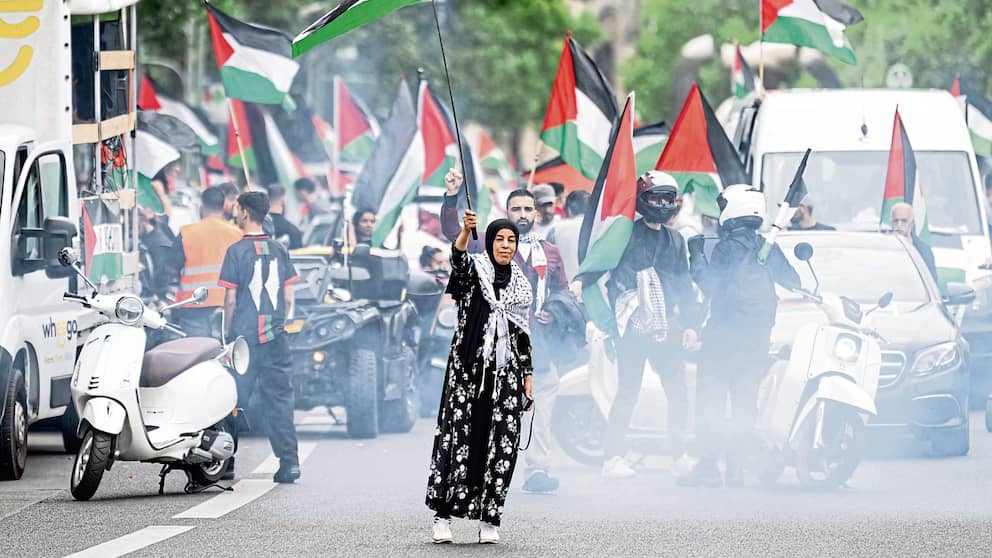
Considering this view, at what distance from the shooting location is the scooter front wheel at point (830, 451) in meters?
12.6

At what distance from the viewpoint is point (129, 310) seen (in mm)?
11867

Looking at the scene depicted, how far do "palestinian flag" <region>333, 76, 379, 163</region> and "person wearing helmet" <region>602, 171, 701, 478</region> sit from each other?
12954 millimetres

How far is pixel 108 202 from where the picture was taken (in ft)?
51.1

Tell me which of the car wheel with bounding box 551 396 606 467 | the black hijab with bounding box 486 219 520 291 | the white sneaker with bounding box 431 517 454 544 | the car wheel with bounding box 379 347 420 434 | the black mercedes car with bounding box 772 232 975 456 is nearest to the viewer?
the white sneaker with bounding box 431 517 454 544

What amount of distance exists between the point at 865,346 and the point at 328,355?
421 cm

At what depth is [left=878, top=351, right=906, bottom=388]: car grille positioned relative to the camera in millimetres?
14023

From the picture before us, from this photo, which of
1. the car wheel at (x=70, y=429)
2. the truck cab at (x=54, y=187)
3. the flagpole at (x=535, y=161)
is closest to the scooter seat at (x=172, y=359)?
the truck cab at (x=54, y=187)

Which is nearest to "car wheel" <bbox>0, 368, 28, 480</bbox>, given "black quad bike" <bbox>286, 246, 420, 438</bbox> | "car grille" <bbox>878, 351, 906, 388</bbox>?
"black quad bike" <bbox>286, 246, 420, 438</bbox>

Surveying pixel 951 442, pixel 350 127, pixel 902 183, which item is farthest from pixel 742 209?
pixel 350 127

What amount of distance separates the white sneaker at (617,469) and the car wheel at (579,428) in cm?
49

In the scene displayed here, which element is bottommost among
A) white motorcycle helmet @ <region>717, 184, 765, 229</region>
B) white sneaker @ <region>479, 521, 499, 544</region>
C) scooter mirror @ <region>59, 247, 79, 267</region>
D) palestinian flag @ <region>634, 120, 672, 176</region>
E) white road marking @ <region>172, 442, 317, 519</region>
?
white road marking @ <region>172, 442, 317, 519</region>

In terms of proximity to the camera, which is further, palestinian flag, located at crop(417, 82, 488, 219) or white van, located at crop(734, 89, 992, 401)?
palestinian flag, located at crop(417, 82, 488, 219)

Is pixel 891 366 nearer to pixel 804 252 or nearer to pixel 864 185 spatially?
pixel 804 252

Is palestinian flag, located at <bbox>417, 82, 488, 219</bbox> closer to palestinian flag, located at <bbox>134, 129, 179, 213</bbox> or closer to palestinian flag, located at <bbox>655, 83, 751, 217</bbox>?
palestinian flag, located at <bbox>134, 129, 179, 213</bbox>
